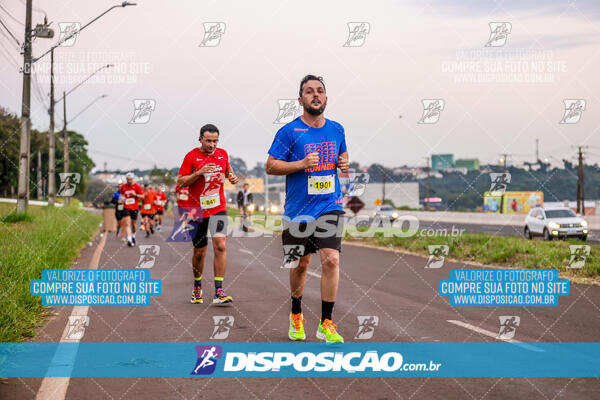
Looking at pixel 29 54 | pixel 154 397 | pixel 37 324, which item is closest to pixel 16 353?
pixel 37 324

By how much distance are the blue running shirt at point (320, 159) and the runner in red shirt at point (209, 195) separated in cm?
261

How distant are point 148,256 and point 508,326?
11.2 metres

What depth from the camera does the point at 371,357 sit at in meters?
5.68

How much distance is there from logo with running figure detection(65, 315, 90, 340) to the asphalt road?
0.27 feet

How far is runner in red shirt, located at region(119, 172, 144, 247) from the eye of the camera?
19906mm

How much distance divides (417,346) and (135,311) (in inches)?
147

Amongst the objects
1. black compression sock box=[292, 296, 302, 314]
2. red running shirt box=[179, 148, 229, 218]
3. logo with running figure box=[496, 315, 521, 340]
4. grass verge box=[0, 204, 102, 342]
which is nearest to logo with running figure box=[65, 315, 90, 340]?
grass verge box=[0, 204, 102, 342]

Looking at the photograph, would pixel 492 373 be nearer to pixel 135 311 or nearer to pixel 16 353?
pixel 16 353

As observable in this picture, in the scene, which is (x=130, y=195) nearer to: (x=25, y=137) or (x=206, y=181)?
(x=25, y=137)

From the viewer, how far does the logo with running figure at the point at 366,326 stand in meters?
6.57

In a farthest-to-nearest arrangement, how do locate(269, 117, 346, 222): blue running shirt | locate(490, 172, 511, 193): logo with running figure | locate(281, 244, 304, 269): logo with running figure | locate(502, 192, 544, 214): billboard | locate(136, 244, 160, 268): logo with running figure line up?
locate(502, 192, 544, 214): billboard < locate(490, 172, 511, 193): logo with running figure < locate(136, 244, 160, 268): logo with running figure < locate(281, 244, 304, 269): logo with running figure < locate(269, 117, 346, 222): blue running shirt

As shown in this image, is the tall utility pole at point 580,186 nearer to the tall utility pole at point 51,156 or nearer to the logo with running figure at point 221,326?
the tall utility pole at point 51,156

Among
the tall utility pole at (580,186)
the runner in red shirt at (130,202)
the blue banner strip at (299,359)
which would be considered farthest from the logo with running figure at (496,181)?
the tall utility pole at (580,186)

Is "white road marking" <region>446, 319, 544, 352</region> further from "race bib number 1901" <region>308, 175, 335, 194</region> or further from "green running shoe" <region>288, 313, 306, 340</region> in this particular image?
"race bib number 1901" <region>308, 175, 335, 194</region>
